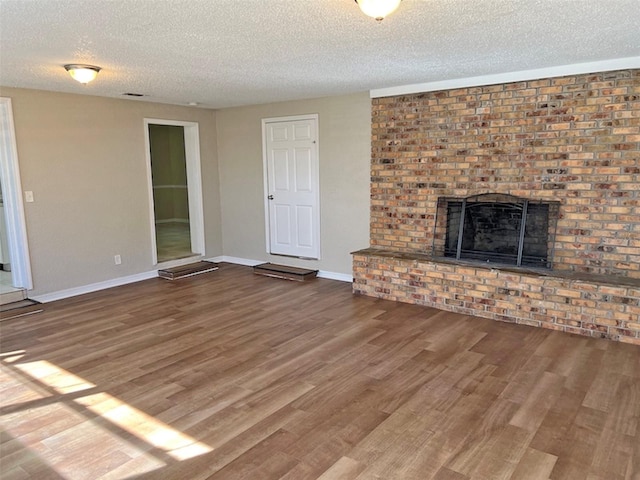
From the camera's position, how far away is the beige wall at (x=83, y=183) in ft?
16.1

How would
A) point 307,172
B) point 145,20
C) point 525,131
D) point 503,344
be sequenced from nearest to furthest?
point 145,20, point 503,344, point 525,131, point 307,172

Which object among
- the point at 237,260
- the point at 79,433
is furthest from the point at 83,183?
the point at 79,433

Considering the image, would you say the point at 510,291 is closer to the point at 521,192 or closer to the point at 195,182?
the point at 521,192

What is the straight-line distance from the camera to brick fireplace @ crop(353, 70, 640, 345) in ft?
12.8

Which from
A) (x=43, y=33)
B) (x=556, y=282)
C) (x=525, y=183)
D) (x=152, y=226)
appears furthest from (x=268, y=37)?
(x=152, y=226)

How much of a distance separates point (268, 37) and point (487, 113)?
2544 mm

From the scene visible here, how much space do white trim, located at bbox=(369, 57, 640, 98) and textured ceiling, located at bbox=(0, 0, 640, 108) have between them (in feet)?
0.37

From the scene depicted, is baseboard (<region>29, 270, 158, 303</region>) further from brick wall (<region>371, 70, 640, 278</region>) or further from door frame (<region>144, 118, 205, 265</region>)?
brick wall (<region>371, 70, 640, 278</region>)

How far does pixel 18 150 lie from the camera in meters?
4.76

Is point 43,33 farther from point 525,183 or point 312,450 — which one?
point 525,183

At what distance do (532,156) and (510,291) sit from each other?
51.9 inches

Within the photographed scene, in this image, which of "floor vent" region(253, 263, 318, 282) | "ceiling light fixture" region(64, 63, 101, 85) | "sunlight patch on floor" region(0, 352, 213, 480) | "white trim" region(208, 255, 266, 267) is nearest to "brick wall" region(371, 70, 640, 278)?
"floor vent" region(253, 263, 318, 282)

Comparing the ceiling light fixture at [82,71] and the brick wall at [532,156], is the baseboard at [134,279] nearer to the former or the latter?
the brick wall at [532,156]

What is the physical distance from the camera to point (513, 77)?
4316 millimetres
